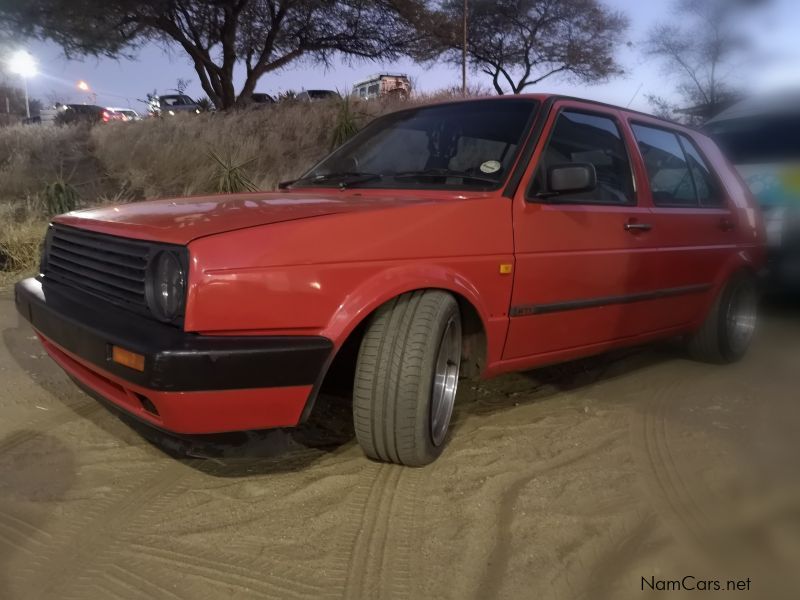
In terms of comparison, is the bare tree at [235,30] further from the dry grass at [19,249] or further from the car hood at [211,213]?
the car hood at [211,213]

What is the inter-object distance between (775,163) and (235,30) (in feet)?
46.6

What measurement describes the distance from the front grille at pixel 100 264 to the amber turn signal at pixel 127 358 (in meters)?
0.17

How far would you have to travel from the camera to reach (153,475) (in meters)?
2.71

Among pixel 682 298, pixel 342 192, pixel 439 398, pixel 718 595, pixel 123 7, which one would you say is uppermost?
pixel 123 7

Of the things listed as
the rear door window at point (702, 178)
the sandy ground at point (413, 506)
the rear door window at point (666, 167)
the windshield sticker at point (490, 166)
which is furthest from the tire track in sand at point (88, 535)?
the rear door window at point (702, 178)

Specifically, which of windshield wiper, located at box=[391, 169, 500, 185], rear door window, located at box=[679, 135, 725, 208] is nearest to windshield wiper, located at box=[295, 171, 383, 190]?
windshield wiper, located at box=[391, 169, 500, 185]

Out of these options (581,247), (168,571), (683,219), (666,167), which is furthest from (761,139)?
(168,571)

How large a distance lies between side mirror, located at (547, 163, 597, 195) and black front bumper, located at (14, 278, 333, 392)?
138 centimetres

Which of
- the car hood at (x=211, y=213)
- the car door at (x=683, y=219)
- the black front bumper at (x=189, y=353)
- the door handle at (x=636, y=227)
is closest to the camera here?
the black front bumper at (x=189, y=353)

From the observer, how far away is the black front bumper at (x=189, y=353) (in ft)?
6.98

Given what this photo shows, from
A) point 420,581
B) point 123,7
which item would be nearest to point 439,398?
point 420,581

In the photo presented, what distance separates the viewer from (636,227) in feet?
11.7

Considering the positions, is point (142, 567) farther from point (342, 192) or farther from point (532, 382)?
point (532, 382)

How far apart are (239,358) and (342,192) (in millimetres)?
1368
